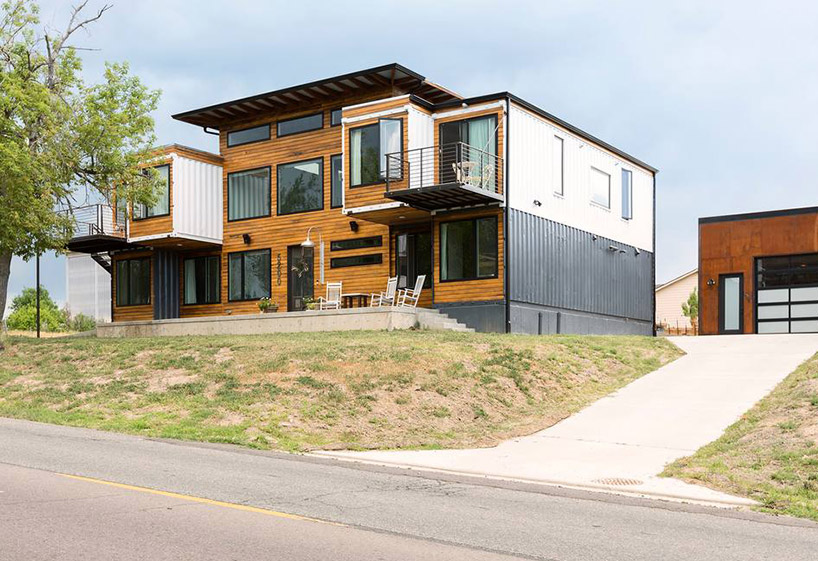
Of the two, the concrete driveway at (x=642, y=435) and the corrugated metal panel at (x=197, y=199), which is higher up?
the corrugated metal panel at (x=197, y=199)

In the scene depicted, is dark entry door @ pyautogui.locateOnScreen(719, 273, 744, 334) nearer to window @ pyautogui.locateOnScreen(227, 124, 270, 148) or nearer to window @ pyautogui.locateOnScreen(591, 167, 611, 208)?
window @ pyautogui.locateOnScreen(591, 167, 611, 208)

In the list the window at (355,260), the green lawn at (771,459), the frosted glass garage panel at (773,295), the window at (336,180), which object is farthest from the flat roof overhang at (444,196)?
the frosted glass garage panel at (773,295)

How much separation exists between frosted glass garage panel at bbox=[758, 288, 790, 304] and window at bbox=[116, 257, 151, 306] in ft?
77.5

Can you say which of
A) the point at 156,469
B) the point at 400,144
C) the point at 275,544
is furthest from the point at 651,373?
the point at 275,544

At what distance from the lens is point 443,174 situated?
84.1 feet

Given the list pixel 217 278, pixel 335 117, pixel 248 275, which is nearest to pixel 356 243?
pixel 335 117

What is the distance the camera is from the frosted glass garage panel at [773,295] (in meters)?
33.7

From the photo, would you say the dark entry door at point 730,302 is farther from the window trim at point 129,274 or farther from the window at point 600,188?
the window trim at point 129,274

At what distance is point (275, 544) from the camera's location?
6934mm

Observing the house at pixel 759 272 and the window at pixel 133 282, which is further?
the window at pixel 133 282

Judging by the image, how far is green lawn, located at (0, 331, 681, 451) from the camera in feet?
47.8

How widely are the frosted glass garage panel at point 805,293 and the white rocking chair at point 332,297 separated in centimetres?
1761

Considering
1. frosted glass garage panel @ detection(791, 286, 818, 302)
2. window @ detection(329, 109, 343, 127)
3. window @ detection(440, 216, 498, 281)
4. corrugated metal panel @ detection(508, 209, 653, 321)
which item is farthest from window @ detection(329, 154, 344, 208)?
frosted glass garage panel @ detection(791, 286, 818, 302)

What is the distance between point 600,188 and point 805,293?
31.5 feet
